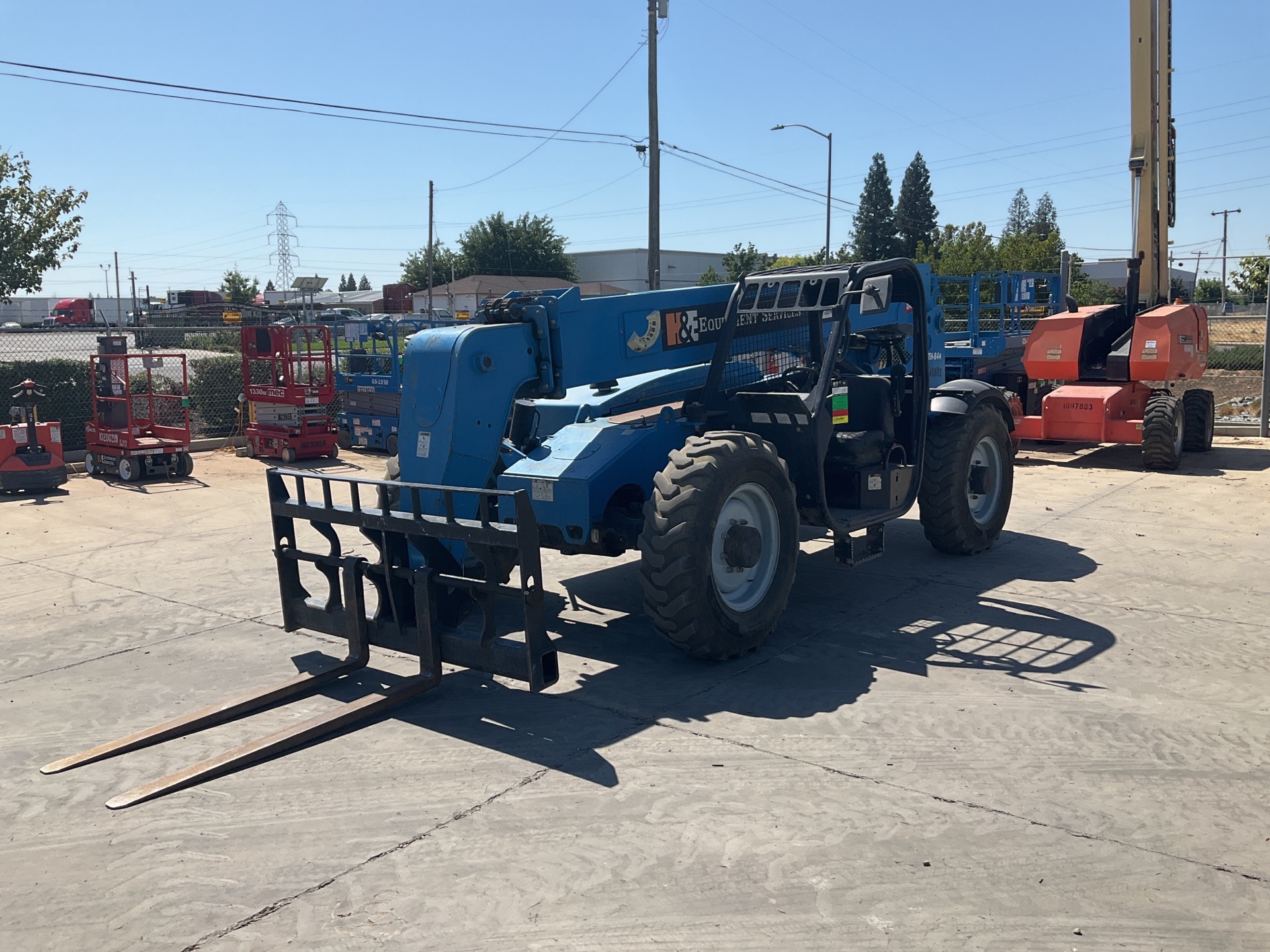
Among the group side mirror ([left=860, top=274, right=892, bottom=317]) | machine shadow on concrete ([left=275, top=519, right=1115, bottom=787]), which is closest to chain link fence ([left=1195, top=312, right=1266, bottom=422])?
machine shadow on concrete ([left=275, top=519, right=1115, bottom=787])

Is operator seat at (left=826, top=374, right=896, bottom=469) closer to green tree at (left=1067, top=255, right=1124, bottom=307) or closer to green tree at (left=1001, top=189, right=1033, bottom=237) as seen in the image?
green tree at (left=1067, top=255, right=1124, bottom=307)

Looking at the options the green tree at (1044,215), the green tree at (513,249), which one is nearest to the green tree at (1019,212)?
the green tree at (1044,215)

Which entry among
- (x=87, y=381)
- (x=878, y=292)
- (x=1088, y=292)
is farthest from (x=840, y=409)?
(x=1088, y=292)

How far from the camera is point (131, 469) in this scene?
49.3 ft

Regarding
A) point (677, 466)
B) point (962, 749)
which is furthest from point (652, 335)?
point (962, 749)

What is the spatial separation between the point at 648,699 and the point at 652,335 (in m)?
2.69

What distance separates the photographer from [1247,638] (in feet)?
22.2

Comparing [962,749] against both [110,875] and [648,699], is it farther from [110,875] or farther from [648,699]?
[110,875]

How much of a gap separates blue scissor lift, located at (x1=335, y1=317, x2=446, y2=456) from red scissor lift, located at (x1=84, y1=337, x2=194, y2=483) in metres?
3.02

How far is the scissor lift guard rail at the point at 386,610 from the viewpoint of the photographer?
5.23 m

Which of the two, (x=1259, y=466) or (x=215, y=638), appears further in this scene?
(x=1259, y=466)

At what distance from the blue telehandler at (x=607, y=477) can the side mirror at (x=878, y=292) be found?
0.7 inches

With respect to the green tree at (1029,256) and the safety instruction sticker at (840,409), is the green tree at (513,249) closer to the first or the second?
the green tree at (1029,256)

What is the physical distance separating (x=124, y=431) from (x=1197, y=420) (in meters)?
15.5
